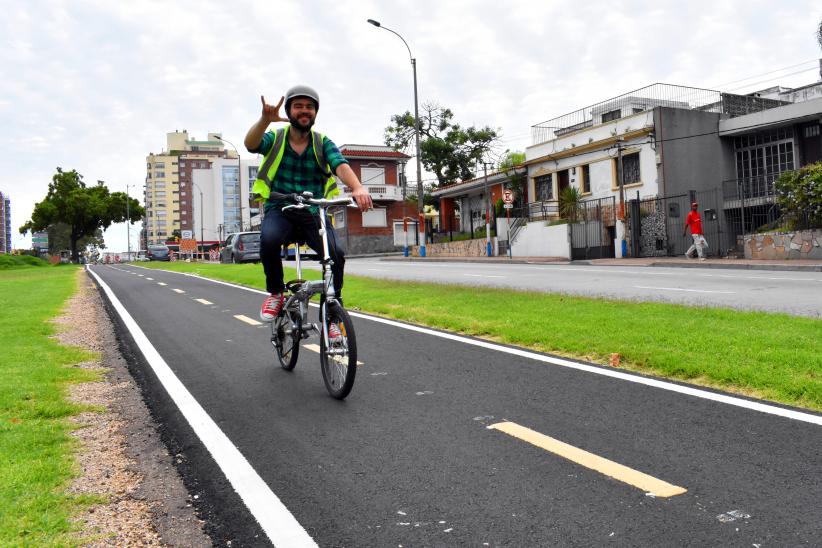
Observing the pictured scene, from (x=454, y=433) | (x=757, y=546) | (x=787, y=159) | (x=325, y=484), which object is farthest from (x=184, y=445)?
(x=787, y=159)

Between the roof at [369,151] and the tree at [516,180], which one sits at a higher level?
the roof at [369,151]

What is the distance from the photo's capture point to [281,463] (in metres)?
3.41

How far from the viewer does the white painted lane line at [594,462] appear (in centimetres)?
283

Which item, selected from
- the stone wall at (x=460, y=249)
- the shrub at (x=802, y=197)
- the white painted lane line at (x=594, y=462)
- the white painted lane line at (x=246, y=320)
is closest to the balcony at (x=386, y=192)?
the stone wall at (x=460, y=249)

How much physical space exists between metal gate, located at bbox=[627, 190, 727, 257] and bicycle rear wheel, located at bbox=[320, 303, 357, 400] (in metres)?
24.4

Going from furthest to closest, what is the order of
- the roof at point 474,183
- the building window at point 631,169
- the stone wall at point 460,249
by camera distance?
the roof at point 474,183
the stone wall at point 460,249
the building window at point 631,169

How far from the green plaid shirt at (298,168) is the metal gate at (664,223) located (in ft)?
78.0

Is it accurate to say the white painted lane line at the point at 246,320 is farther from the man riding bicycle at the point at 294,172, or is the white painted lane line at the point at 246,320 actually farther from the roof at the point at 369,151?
the roof at the point at 369,151

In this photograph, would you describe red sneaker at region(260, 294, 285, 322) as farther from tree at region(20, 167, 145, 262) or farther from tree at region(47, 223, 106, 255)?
tree at region(47, 223, 106, 255)

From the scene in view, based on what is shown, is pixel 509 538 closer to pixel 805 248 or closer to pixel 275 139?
pixel 275 139

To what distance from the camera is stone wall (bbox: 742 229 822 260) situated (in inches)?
815

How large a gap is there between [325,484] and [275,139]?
3016 millimetres

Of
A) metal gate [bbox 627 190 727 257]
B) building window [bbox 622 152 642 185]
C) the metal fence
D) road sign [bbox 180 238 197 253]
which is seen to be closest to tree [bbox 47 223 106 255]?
road sign [bbox 180 238 197 253]

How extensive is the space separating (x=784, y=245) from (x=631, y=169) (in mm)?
10792
